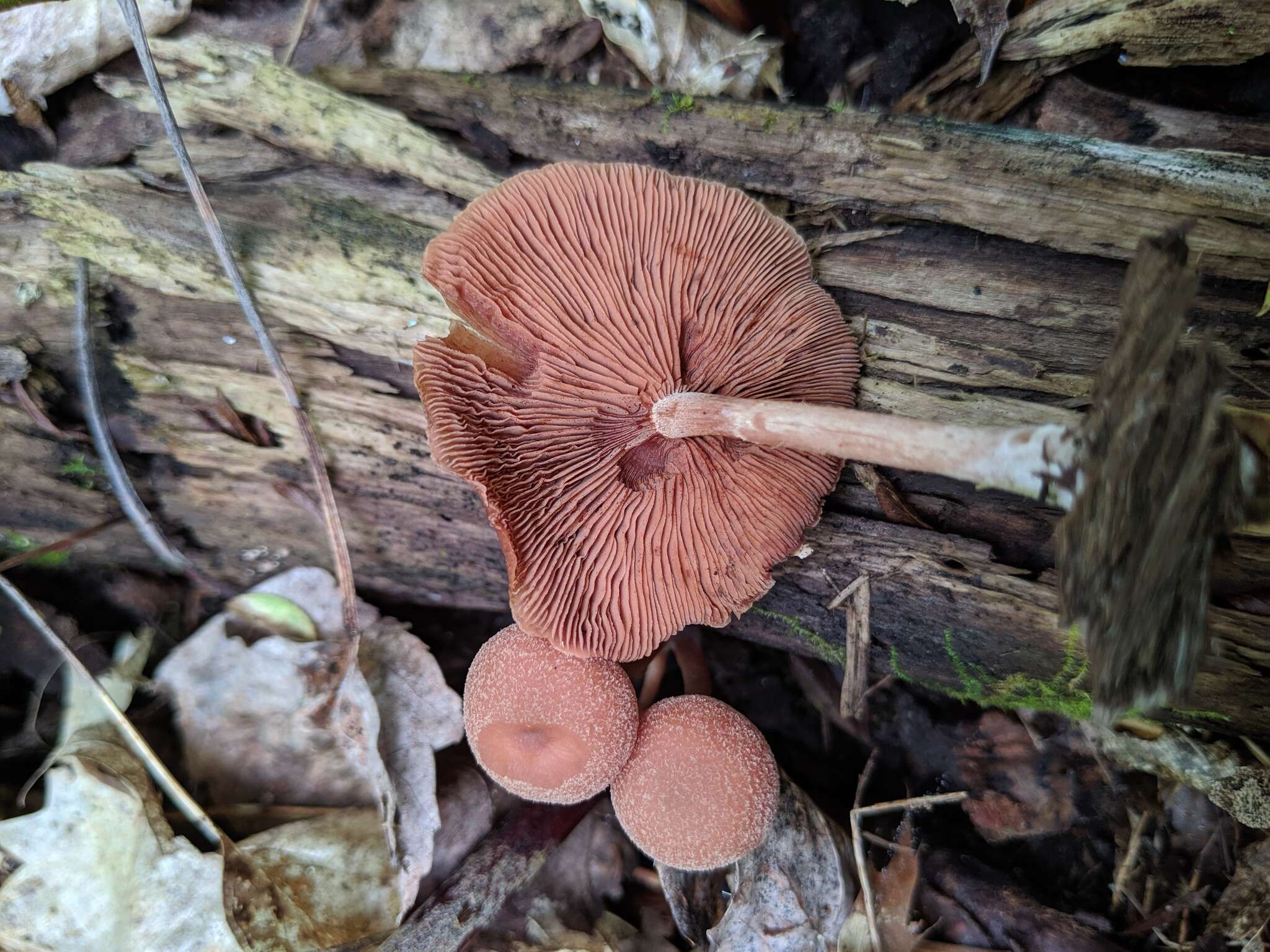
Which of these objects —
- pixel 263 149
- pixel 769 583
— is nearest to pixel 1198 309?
pixel 769 583

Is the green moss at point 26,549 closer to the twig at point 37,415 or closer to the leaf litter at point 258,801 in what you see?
the leaf litter at point 258,801

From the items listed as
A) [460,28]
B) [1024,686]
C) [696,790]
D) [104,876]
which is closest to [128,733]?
[104,876]

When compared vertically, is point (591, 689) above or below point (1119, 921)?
above

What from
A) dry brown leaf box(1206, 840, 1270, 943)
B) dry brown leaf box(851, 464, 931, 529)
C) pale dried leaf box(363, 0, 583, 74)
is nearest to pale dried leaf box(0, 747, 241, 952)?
dry brown leaf box(851, 464, 931, 529)

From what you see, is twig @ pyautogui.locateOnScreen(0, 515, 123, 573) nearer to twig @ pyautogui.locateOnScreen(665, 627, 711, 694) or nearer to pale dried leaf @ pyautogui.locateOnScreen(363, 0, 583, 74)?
pale dried leaf @ pyautogui.locateOnScreen(363, 0, 583, 74)

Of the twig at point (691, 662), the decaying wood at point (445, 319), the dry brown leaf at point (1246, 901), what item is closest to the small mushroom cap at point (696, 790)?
the twig at point (691, 662)

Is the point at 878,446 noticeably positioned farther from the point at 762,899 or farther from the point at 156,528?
the point at 156,528
